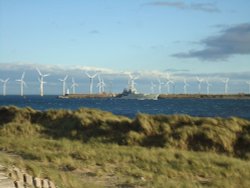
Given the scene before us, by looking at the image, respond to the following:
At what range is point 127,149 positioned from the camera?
67.3 ft

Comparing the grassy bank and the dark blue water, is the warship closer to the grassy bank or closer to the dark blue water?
the dark blue water

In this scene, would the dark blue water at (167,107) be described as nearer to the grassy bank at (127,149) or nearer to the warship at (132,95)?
the grassy bank at (127,149)

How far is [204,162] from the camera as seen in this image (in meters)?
17.5

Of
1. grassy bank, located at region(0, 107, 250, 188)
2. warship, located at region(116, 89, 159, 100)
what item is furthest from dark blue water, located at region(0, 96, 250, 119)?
warship, located at region(116, 89, 159, 100)

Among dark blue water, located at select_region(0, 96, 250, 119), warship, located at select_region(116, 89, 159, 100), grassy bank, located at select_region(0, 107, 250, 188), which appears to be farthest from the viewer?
warship, located at select_region(116, 89, 159, 100)

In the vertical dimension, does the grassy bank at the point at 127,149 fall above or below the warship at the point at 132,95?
above

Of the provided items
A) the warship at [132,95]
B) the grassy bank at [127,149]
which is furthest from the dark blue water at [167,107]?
the warship at [132,95]

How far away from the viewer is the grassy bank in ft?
49.7

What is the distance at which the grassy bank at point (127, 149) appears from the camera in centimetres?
1515

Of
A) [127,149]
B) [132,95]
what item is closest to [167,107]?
[132,95]

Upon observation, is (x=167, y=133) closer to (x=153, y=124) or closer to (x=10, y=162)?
(x=153, y=124)

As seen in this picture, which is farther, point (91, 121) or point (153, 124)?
point (91, 121)

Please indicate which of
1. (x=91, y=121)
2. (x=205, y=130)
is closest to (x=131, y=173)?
(x=205, y=130)

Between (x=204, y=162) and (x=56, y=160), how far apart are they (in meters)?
4.55
